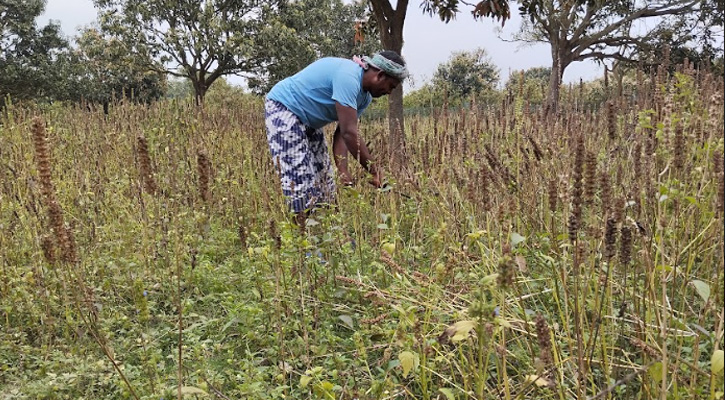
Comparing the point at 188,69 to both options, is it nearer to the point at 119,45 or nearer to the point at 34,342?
the point at 119,45

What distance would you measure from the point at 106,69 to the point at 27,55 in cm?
462

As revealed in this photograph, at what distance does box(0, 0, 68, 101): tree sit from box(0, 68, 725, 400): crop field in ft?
87.6

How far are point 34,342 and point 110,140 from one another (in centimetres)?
323

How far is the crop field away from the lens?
149 centimetres

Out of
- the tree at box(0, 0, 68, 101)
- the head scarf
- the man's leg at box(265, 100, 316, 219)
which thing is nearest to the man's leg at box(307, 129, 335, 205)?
the man's leg at box(265, 100, 316, 219)

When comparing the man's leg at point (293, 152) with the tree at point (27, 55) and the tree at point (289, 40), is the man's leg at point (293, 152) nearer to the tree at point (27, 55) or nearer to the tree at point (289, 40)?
the tree at point (289, 40)

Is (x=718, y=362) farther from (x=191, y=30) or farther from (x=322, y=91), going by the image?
(x=191, y=30)

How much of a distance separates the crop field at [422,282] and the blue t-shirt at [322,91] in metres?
0.59

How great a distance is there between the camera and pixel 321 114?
3.66m

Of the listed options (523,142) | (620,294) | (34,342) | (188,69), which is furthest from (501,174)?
(188,69)

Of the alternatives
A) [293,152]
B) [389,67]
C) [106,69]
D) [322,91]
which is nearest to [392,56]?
[389,67]

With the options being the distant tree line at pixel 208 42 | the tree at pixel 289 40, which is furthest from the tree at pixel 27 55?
the tree at pixel 289 40

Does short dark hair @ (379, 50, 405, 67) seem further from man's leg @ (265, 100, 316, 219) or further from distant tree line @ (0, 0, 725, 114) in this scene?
distant tree line @ (0, 0, 725, 114)

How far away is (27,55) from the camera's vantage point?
90.7ft
